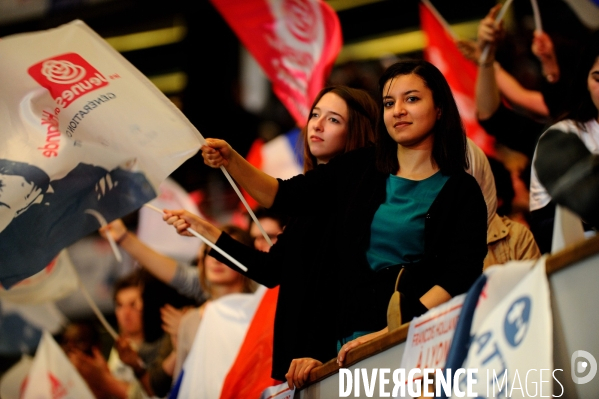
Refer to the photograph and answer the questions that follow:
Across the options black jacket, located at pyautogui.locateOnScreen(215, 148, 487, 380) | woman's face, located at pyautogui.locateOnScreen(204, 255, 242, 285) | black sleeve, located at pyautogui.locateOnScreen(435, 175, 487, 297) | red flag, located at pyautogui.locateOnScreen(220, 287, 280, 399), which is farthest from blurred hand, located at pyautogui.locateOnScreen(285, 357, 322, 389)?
woman's face, located at pyautogui.locateOnScreen(204, 255, 242, 285)

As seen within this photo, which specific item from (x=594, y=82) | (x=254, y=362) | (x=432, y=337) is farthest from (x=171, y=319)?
(x=432, y=337)

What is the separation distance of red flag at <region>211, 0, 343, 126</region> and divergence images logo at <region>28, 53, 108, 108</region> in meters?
1.41

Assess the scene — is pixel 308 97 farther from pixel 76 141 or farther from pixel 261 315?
pixel 76 141

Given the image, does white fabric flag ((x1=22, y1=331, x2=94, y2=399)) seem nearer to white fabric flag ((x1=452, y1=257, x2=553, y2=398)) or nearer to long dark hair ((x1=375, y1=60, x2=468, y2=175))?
long dark hair ((x1=375, y1=60, x2=468, y2=175))

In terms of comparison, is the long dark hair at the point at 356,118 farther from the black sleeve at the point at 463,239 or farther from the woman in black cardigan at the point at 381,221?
the black sleeve at the point at 463,239

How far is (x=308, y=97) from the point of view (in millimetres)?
4258

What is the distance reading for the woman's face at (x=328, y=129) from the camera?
2.86 meters

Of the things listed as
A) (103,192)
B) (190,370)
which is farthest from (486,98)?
(190,370)

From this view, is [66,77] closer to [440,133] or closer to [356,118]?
[356,118]

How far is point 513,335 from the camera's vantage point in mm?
1463

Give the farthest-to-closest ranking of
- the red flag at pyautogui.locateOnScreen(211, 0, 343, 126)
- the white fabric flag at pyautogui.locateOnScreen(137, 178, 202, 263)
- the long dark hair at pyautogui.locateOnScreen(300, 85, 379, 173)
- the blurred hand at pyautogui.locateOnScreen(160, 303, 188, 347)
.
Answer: the white fabric flag at pyautogui.locateOnScreen(137, 178, 202, 263), the blurred hand at pyautogui.locateOnScreen(160, 303, 188, 347), the red flag at pyautogui.locateOnScreen(211, 0, 343, 126), the long dark hair at pyautogui.locateOnScreen(300, 85, 379, 173)

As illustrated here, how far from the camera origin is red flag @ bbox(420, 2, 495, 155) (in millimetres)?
4273

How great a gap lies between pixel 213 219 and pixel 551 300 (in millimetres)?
5533

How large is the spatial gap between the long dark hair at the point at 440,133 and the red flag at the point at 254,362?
46.3 inches
